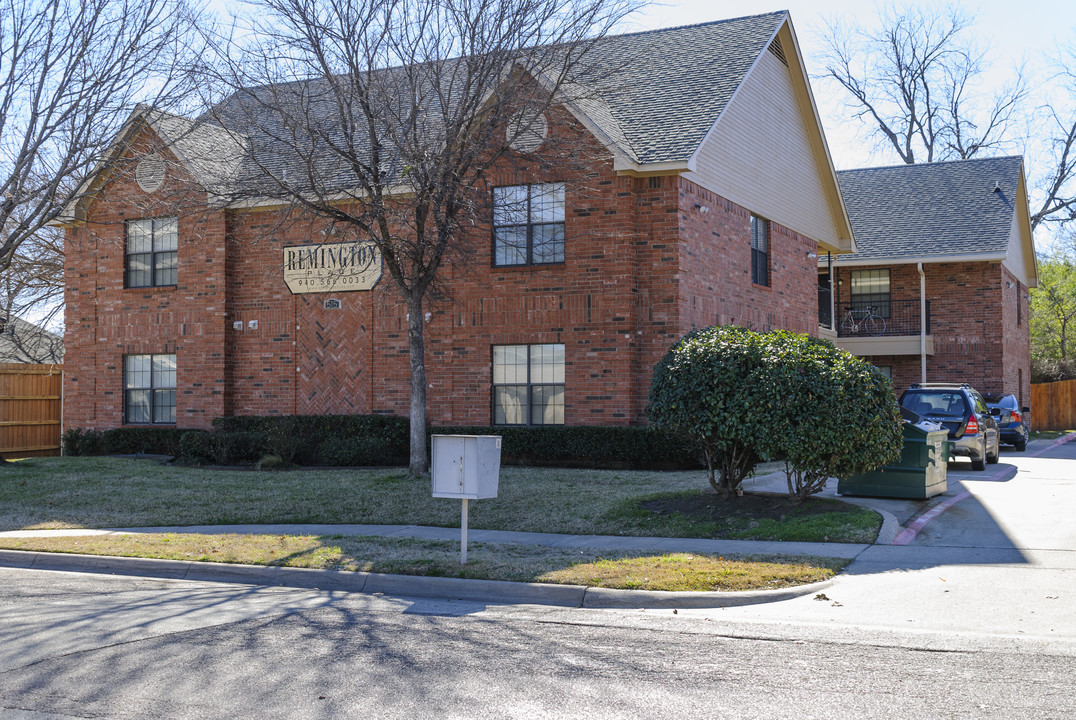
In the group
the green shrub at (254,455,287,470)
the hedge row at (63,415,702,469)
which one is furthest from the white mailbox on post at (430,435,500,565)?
the green shrub at (254,455,287,470)

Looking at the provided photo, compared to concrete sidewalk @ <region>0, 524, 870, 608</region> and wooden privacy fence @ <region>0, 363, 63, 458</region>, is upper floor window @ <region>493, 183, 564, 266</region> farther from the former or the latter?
wooden privacy fence @ <region>0, 363, 63, 458</region>

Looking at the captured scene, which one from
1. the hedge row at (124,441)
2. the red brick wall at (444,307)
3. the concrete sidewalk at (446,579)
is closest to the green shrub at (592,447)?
the red brick wall at (444,307)

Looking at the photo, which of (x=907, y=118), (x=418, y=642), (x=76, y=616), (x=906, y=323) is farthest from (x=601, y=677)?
(x=907, y=118)

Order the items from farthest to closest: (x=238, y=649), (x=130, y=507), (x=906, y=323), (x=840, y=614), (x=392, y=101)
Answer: (x=906, y=323), (x=392, y=101), (x=130, y=507), (x=840, y=614), (x=238, y=649)

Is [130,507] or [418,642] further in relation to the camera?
[130,507]

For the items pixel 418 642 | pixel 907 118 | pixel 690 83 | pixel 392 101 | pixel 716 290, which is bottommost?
pixel 418 642

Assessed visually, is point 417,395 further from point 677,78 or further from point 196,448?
point 677,78

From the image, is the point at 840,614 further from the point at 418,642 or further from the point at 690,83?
the point at 690,83

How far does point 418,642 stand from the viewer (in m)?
7.07

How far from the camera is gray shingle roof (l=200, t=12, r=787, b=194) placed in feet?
53.9

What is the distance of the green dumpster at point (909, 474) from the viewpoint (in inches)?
522

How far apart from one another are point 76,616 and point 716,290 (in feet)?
49.3

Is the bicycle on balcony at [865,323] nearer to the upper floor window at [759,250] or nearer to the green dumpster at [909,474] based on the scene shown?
the upper floor window at [759,250]

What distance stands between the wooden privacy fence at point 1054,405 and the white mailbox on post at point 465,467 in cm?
3499
